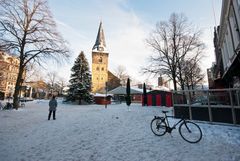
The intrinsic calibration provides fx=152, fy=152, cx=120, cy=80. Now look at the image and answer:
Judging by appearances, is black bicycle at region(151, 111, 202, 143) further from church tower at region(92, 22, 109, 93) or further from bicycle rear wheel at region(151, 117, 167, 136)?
church tower at region(92, 22, 109, 93)

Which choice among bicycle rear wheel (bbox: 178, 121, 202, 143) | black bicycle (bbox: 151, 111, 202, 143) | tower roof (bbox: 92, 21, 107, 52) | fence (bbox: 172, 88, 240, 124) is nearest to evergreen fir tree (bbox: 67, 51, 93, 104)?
fence (bbox: 172, 88, 240, 124)

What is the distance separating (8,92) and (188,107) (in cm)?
7447

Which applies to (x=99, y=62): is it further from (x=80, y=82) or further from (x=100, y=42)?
(x=80, y=82)

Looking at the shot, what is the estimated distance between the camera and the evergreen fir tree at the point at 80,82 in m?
29.8

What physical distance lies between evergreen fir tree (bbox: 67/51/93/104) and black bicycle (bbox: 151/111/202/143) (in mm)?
24403

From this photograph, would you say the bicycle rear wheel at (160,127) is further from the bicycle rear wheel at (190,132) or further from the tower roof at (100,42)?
the tower roof at (100,42)

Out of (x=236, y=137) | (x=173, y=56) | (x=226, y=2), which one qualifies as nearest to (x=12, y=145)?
(x=236, y=137)

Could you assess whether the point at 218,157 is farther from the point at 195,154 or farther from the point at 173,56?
the point at 173,56

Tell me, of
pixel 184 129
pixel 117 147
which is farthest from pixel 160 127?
pixel 117 147

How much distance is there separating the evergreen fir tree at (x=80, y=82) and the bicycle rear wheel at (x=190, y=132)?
25.5 m

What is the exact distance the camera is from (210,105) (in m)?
8.66

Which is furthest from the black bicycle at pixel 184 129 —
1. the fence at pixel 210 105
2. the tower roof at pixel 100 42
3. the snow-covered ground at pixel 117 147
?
the tower roof at pixel 100 42

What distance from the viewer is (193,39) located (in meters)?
21.4

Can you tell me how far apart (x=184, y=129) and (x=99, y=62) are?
226ft
